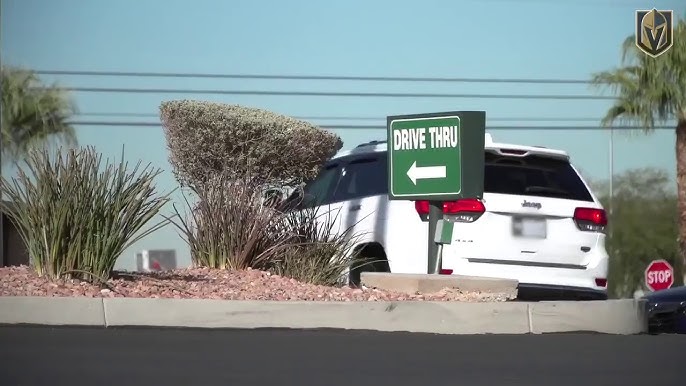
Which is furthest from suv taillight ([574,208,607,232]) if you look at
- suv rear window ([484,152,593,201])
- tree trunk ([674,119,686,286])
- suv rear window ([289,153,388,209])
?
tree trunk ([674,119,686,286])

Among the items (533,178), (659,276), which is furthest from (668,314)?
(659,276)

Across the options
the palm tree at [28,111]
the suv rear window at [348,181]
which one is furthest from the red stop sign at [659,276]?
the suv rear window at [348,181]

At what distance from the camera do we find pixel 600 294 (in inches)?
455

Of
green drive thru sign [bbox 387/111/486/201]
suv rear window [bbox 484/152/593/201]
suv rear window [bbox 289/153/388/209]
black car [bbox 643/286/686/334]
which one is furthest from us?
black car [bbox 643/286/686/334]

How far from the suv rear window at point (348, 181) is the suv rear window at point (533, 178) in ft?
3.77

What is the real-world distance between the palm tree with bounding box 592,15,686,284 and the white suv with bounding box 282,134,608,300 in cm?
2136

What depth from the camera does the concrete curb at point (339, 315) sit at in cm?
847

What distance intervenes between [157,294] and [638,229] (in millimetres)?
45458

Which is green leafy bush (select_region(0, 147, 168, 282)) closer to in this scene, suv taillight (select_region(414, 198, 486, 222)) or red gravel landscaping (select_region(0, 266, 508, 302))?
red gravel landscaping (select_region(0, 266, 508, 302))

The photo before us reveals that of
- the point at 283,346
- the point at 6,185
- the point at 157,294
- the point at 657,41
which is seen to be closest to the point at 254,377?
the point at 283,346

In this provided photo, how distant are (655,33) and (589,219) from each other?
2062 cm

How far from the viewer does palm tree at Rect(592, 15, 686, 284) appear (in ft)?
106

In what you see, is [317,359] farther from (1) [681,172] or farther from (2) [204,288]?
(1) [681,172]

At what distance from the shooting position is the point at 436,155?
36.2 feet
